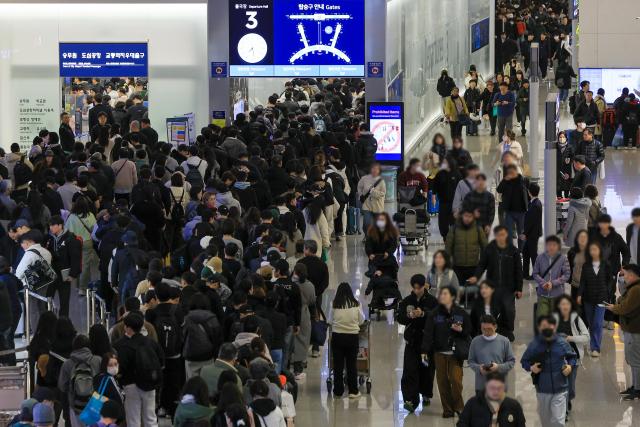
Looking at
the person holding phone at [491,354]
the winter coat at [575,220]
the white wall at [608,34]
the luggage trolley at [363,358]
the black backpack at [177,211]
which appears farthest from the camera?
the white wall at [608,34]

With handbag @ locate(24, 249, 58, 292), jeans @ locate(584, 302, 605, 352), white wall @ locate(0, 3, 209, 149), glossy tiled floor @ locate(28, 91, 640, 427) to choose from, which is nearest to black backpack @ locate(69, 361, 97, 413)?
glossy tiled floor @ locate(28, 91, 640, 427)

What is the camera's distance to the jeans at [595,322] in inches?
519

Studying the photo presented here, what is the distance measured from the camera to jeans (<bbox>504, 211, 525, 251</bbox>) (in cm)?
511

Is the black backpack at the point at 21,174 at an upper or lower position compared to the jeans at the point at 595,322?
upper

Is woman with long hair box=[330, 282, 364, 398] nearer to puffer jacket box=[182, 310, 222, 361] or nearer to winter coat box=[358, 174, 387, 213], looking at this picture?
puffer jacket box=[182, 310, 222, 361]

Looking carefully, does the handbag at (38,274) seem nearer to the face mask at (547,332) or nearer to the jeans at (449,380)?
the jeans at (449,380)

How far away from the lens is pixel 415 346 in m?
11.7

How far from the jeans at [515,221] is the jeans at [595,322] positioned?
7.27 m

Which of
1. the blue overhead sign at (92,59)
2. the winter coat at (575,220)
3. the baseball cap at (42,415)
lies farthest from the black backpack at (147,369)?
the blue overhead sign at (92,59)

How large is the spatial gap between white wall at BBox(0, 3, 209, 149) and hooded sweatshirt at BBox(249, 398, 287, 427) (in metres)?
16.1

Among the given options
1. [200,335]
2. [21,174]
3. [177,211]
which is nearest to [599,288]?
[200,335]

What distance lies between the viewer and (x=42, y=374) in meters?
10.3

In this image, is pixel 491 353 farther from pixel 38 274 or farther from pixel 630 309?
pixel 38 274

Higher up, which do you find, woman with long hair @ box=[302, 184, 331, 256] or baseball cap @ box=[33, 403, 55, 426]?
woman with long hair @ box=[302, 184, 331, 256]
